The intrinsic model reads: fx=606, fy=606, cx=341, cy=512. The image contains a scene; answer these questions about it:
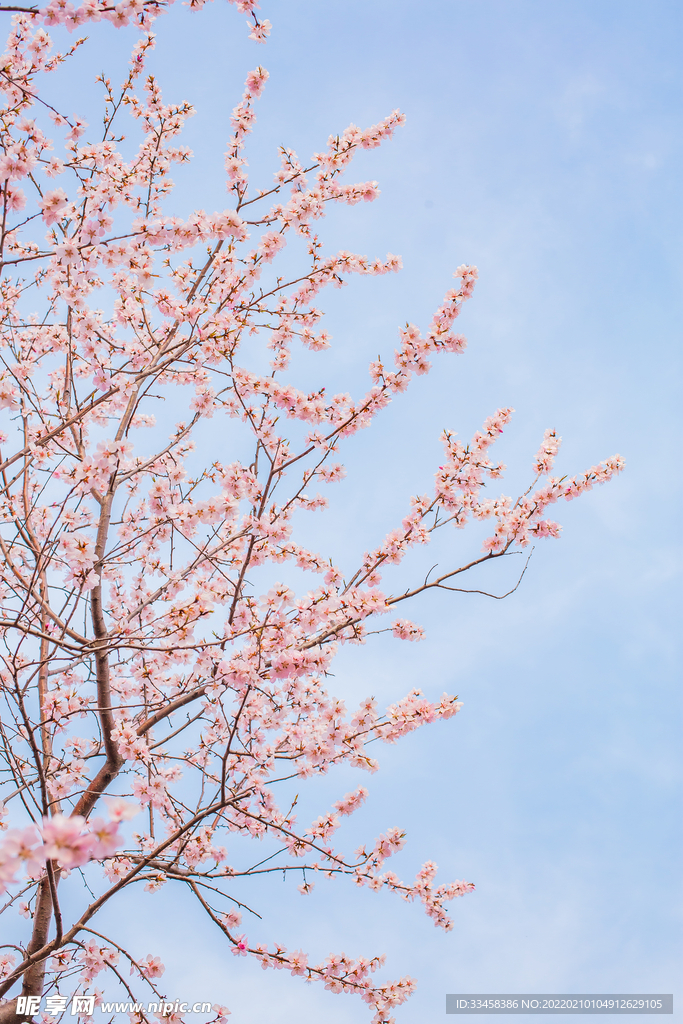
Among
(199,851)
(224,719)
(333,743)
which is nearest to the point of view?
(333,743)

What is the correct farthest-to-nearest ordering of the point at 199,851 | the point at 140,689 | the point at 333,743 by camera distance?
1. the point at 140,689
2. the point at 199,851
3. the point at 333,743

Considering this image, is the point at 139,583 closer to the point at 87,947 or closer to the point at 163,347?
the point at 163,347

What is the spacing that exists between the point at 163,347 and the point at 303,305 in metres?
1.37

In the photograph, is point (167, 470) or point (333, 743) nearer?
point (333, 743)

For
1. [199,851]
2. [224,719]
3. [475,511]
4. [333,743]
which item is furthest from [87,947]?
[475,511]

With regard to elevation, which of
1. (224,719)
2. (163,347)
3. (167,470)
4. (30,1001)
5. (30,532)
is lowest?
(30,1001)

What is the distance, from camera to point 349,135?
17.3ft

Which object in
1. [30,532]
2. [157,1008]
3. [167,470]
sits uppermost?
[167,470]

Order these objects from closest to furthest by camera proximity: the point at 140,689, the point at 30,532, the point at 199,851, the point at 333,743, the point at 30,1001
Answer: the point at 30,532, the point at 333,743, the point at 30,1001, the point at 199,851, the point at 140,689

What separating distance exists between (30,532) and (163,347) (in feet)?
6.42

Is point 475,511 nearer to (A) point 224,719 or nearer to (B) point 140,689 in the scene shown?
(A) point 224,719

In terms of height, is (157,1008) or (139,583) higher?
(139,583)

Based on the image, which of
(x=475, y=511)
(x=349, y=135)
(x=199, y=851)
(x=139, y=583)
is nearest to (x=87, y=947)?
(x=199, y=851)

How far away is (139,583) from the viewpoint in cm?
643
